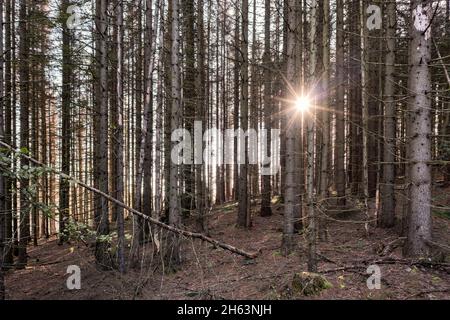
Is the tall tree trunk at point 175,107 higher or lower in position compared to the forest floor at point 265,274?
higher

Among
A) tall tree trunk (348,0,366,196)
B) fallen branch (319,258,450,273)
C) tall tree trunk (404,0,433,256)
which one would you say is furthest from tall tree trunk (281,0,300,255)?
tall tree trunk (348,0,366,196)

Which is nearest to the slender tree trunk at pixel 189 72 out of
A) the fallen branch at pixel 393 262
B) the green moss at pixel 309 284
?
the fallen branch at pixel 393 262

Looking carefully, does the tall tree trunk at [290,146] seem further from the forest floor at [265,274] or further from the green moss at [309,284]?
the green moss at [309,284]

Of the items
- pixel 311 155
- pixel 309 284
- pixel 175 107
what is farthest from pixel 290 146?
pixel 309 284

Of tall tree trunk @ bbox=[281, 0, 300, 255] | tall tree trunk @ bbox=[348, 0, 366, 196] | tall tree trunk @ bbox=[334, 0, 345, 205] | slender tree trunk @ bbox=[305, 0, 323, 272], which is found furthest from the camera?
tall tree trunk @ bbox=[348, 0, 366, 196]

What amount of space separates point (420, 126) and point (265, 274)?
513 centimetres

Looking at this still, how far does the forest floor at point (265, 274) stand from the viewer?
563cm

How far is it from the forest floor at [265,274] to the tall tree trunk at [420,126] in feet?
2.52

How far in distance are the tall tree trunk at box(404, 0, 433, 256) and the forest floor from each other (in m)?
0.77

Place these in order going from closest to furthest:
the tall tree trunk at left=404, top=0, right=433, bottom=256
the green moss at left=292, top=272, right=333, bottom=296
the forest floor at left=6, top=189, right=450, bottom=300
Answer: the forest floor at left=6, top=189, right=450, bottom=300
the green moss at left=292, top=272, right=333, bottom=296
the tall tree trunk at left=404, top=0, right=433, bottom=256

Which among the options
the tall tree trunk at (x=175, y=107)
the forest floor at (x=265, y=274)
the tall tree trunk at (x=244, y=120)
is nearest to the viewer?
the forest floor at (x=265, y=274)

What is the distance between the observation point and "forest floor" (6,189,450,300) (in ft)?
18.5

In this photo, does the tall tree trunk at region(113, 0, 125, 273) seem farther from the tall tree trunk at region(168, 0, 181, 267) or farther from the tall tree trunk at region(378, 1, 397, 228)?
the tall tree trunk at region(378, 1, 397, 228)
